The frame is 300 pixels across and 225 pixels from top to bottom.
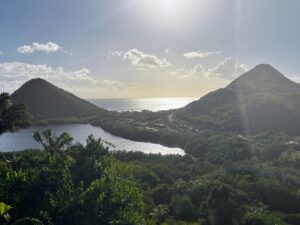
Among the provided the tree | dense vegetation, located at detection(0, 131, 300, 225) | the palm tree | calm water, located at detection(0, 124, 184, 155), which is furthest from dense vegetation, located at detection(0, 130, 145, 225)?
calm water, located at detection(0, 124, 184, 155)

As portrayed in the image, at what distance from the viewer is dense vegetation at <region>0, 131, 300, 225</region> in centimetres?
3725

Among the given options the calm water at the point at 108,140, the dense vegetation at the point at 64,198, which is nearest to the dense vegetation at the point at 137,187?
the dense vegetation at the point at 64,198

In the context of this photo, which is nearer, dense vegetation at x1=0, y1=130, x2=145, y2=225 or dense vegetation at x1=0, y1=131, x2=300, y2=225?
dense vegetation at x1=0, y1=130, x2=145, y2=225

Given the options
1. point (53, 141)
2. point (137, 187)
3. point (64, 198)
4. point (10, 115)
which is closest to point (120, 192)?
point (64, 198)

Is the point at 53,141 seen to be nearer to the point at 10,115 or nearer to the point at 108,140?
the point at 10,115

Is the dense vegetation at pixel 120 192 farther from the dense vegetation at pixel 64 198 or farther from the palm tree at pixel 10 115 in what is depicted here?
the palm tree at pixel 10 115

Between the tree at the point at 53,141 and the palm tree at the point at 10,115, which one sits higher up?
the palm tree at the point at 10,115

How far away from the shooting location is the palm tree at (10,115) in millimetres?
59706

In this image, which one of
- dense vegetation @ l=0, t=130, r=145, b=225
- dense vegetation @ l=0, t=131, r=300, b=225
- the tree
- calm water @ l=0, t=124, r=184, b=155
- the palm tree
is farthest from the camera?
calm water @ l=0, t=124, r=184, b=155

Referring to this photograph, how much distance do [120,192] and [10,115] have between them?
2854 cm

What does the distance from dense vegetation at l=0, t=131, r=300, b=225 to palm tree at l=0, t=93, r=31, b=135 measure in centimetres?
421

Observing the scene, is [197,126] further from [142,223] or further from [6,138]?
[142,223]

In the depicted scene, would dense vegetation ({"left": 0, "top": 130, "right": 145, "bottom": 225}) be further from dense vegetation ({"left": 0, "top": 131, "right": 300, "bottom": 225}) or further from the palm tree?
the palm tree

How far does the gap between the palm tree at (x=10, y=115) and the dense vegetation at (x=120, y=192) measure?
4213 millimetres
